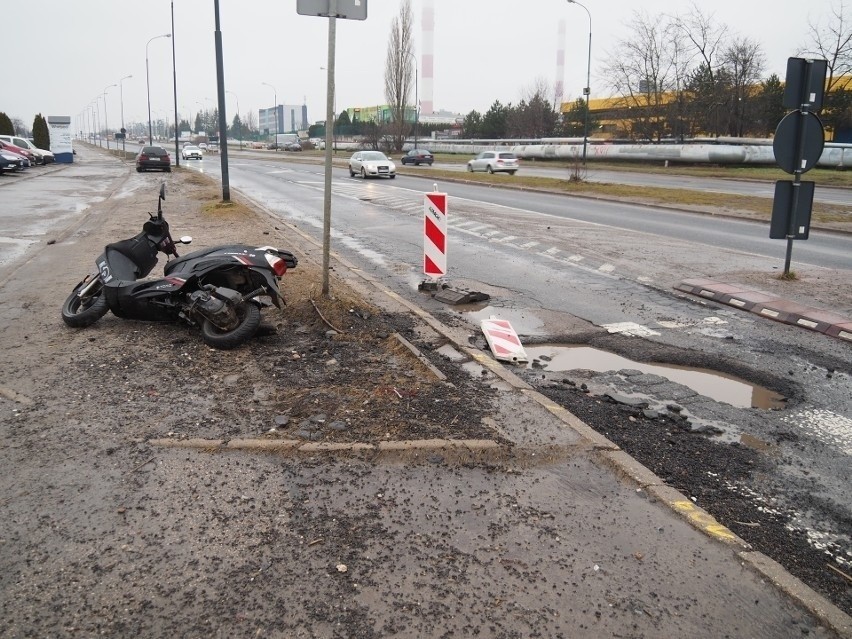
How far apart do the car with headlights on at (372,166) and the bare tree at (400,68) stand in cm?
3448

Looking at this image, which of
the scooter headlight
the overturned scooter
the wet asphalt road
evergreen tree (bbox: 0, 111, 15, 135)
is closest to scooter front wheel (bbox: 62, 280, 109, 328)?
the overturned scooter

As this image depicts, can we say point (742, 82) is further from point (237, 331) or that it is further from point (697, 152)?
point (237, 331)

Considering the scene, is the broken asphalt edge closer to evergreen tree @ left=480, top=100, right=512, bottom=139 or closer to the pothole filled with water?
the pothole filled with water

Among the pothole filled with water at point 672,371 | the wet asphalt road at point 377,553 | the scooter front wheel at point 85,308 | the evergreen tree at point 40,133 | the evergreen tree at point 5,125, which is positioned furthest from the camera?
the evergreen tree at point 40,133

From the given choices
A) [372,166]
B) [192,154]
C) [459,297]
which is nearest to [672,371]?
[459,297]

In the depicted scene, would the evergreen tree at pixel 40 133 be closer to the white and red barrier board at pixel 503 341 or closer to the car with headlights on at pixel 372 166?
Answer: the car with headlights on at pixel 372 166

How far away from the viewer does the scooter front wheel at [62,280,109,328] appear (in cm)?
670

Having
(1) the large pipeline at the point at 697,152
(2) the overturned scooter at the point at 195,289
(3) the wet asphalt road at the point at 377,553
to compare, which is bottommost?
(3) the wet asphalt road at the point at 377,553

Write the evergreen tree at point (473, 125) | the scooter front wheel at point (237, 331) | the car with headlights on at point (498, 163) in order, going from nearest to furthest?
the scooter front wheel at point (237, 331) < the car with headlights on at point (498, 163) < the evergreen tree at point (473, 125)

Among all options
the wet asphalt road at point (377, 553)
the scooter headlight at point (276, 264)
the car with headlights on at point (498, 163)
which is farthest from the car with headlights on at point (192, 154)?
the wet asphalt road at point (377, 553)

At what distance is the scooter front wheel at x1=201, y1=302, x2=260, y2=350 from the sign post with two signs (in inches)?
281

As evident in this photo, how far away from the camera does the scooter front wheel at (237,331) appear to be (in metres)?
6.07

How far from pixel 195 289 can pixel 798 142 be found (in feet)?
26.6

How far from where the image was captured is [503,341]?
670 cm
